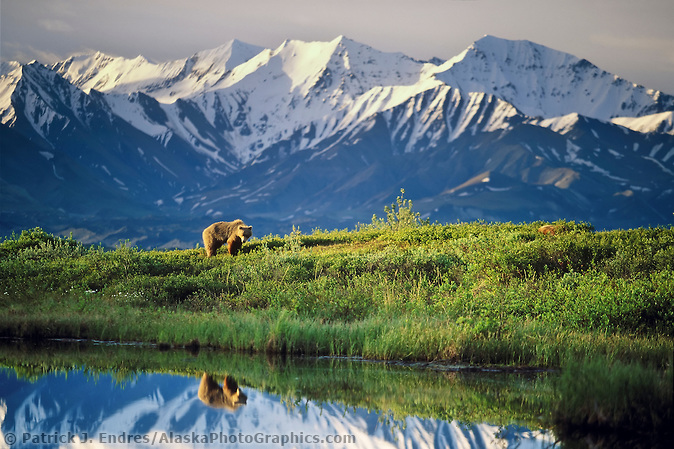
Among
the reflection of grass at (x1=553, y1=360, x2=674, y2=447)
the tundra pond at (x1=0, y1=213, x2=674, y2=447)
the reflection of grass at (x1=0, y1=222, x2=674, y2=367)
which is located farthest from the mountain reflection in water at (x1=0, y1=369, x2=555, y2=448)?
the reflection of grass at (x1=0, y1=222, x2=674, y2=367)

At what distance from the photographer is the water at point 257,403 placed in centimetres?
1143

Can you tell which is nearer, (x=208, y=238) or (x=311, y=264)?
(x=311, y=264)

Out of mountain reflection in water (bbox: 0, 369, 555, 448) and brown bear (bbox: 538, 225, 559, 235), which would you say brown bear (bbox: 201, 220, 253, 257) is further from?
mountain reflection in water (bbox: 0, 369, 555, 448)

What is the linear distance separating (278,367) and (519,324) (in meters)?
5.32

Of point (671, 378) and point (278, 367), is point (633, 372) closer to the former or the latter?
point (671, 378)

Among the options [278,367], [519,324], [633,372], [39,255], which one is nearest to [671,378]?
[633,372]

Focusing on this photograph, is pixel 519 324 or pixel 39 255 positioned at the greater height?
pixel 39 255

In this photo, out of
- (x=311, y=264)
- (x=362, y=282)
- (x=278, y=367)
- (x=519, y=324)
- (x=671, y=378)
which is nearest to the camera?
(x=671, y=378)

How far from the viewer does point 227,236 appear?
31.8 m

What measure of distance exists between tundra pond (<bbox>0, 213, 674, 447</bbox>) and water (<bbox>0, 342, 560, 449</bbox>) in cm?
46

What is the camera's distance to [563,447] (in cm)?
1097

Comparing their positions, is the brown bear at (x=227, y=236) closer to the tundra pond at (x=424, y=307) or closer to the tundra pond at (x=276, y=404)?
the tundra pond at (x=424, y=307)

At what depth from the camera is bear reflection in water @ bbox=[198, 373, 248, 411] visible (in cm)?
1307

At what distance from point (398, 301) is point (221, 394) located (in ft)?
26.6
